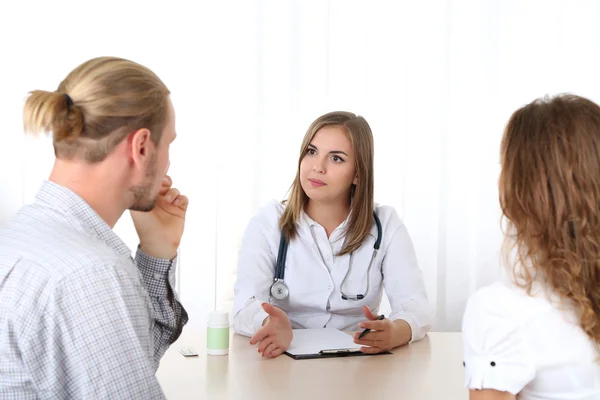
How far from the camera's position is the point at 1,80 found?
3.43 metres

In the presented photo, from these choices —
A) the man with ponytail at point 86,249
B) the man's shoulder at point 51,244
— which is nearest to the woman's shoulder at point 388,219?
the man with ponytail at point 86,249

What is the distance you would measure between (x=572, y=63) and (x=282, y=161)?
163cm

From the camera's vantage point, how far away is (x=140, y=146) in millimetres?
1331

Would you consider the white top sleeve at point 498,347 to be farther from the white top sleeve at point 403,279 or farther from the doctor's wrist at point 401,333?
the white top sleeve at point 403,279

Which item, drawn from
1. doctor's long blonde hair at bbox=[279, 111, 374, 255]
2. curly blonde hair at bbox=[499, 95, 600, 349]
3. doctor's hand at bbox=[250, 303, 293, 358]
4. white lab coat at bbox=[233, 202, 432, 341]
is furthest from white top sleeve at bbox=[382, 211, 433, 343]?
curly blonde hair at bbox=[499, 95, 600, 349]

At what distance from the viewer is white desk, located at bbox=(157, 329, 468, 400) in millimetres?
1612

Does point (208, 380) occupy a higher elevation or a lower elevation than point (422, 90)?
lower

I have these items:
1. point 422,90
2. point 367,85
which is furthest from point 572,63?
point 367,85

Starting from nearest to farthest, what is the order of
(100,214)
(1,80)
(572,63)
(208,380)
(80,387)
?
(80,387), (100,214), (208,380), (1,80), (572,63)

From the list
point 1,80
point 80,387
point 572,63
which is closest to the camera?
point 80,387

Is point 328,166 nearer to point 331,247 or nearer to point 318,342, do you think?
point 331,247

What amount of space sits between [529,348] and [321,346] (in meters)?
0.94

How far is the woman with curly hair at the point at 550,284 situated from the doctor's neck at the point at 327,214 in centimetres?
143

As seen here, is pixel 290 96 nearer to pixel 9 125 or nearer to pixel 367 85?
pixel 367 85
